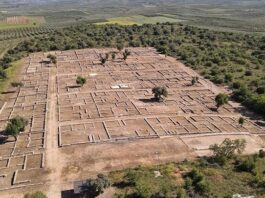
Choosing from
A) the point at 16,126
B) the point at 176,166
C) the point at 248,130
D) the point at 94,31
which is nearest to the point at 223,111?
the point at 248,130

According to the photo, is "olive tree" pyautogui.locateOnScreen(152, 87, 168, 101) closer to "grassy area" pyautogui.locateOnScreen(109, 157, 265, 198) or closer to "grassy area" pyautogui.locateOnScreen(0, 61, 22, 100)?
"grassy area" pyautogui.locateOnScreen(109, 157, 265, 198)

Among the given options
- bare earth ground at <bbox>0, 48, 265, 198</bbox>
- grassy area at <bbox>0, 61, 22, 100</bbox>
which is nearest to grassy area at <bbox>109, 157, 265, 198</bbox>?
bare earth ground at <bbox>0, 48, 265, 198</bbox>

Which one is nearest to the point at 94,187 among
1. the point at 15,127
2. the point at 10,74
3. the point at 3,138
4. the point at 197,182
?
the point at 197,182

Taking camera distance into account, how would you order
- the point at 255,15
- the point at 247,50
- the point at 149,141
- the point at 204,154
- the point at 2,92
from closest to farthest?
the point at 204,154, the point at 149,141, the point at 2,92, the point at 247,50, the point at 255,15

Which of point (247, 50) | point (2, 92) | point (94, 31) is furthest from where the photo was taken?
point (94, 31)

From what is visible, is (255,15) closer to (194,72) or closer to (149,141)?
(194,72)

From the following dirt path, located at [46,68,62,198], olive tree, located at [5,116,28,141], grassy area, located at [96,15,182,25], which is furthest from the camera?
grassy area, located at [96,15,182,25]

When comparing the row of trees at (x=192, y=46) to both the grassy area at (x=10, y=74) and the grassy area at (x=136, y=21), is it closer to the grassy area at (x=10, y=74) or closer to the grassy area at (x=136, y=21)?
the grassy area at (x=10, y=74)

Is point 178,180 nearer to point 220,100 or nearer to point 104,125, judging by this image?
point 104,125
